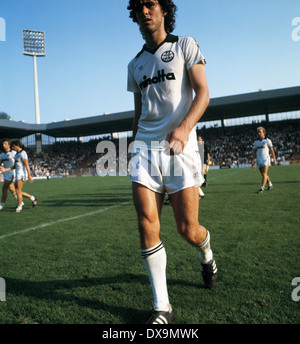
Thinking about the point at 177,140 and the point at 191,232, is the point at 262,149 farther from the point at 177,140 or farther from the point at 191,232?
the point at 177,140

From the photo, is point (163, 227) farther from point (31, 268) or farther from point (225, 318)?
point (225, 318)

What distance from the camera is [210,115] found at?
43750 millimetres

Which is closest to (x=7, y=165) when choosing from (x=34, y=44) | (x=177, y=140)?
(x=177, y=140)

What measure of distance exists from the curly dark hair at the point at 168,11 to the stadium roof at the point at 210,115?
116ft

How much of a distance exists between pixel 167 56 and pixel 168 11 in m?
0.56

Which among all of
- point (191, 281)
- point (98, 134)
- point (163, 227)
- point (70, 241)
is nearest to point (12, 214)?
point (70, 241)

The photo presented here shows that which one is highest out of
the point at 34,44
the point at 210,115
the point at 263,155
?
the point at 34,44

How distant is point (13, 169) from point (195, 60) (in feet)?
26.8

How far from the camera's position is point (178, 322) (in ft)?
7.11

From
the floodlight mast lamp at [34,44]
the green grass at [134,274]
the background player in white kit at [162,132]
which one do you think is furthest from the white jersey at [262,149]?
the floodlight mast lamp at [34,44]

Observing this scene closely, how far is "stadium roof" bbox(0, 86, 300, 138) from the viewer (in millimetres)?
35062

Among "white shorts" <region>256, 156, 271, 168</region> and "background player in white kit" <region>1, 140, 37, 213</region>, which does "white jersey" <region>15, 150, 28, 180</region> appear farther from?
"white shorts" <region>256, 156, 271, 168</region>

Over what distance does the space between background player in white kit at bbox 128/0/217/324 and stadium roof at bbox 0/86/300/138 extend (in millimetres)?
35670

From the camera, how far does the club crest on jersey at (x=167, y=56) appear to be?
2342mm
